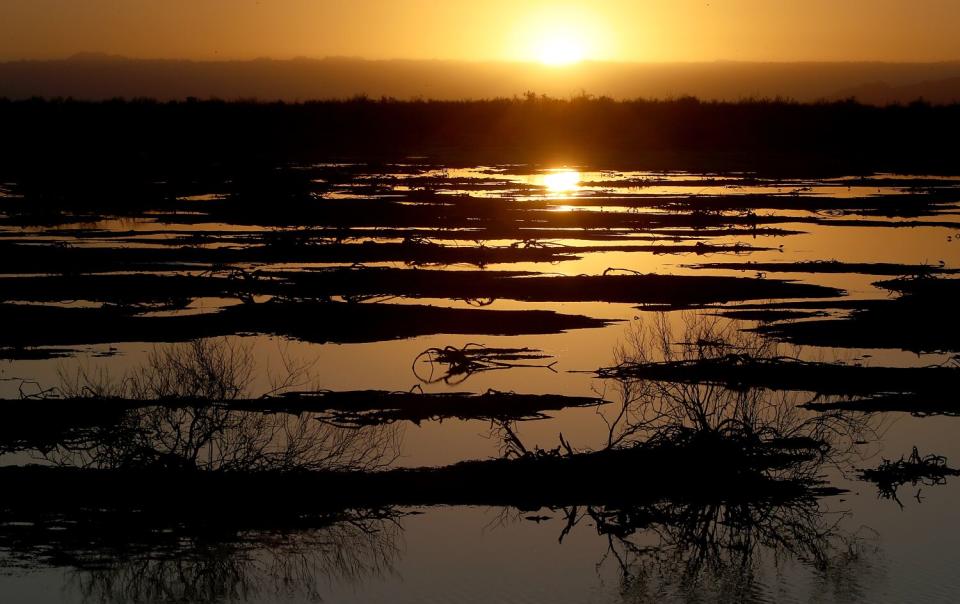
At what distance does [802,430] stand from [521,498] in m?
2.95

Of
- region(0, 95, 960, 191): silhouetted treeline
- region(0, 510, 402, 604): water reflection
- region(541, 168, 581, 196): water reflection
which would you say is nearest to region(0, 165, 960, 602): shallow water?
region(0, 510, 402, 604): water reflection

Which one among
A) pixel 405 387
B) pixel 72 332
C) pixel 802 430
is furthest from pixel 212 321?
pixel 802 430

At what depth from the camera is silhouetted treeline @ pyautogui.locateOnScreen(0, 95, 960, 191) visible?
4372 centimetres

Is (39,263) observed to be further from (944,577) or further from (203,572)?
(944,577)

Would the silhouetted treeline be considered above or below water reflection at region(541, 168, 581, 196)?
above

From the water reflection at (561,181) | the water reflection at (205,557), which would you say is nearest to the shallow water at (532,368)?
the water reflection at (205,557)

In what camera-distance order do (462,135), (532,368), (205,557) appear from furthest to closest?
(462,135) → (532,368) → (205,557)

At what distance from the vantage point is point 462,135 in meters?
59.4

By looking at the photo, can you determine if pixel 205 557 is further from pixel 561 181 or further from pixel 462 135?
pixel 462 135

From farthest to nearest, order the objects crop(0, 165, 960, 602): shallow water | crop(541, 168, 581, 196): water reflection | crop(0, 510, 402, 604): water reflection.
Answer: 1. crop(541, 168, 581, 196): water reflection
2. crop(0, 165, 960, 602): shallow water
3. crop(0, 510, 402, 604): water reflection

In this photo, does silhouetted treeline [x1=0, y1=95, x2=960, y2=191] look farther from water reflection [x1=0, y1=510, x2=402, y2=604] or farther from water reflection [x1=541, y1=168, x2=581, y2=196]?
water reflection [x1=0, y1=510, x2=402, y2=604]

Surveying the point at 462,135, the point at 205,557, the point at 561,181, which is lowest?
the point at 205,557

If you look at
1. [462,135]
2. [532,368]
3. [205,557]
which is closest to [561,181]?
[462,135]

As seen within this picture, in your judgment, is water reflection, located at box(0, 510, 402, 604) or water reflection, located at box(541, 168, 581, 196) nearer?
water reflection, located at box(0, 510, 402, 604)
